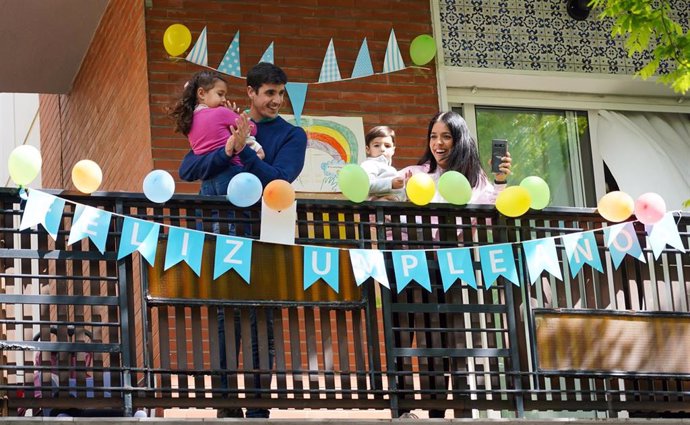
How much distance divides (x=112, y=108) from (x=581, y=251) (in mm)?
4934

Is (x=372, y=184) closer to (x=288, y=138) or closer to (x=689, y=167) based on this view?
(x=288, y=138)

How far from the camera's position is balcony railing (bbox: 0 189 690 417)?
8.75 metres

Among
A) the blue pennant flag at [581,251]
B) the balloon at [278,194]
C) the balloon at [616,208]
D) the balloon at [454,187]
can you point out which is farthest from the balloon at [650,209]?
the balloon at [278,194]

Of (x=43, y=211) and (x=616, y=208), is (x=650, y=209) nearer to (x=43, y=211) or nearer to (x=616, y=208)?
(x=616, y=208)

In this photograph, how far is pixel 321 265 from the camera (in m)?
9.17

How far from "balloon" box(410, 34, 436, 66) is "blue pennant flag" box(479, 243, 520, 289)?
3249mm

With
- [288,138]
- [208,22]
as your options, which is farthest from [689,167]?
[288,138]

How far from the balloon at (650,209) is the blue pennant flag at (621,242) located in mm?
104

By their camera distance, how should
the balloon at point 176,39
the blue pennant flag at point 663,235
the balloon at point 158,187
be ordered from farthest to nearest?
the balloon at point 176,39 → the blue pennant flag at point 663,235 → the balloon at point 158,187

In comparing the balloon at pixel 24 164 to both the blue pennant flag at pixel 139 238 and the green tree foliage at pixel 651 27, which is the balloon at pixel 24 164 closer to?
the blue pennant flag at pixel 139 238

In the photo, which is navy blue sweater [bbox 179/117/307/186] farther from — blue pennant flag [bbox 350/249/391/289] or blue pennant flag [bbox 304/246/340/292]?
blue pennant flag [bbox 350/249/391/289]

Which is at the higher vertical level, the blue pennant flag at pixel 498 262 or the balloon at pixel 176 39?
the balloon at pixel 176 39

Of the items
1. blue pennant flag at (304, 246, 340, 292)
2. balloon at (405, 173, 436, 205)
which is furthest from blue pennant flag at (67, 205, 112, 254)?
balloon at (405, 173, 436, 205)

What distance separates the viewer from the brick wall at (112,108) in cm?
1198
